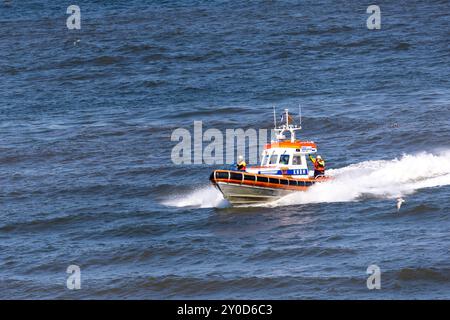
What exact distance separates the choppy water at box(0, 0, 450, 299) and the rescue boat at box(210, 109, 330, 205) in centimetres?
52

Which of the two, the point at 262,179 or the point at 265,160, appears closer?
the point at 262,179

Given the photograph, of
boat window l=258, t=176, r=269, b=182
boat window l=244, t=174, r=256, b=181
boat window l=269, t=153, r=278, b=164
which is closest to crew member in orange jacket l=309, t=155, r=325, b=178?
boat window l=269, t=153, r=278, b=164

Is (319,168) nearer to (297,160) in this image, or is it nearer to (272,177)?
(297,160)

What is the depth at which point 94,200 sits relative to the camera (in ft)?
136

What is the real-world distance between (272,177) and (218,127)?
600 inches

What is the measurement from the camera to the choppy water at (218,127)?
30.4 metres

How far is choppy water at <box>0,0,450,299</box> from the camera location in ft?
99.9

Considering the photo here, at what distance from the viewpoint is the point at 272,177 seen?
1502 inches

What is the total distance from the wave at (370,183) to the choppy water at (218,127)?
0.09 metres

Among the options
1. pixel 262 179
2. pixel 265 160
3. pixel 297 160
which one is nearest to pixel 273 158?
pixel 265 160

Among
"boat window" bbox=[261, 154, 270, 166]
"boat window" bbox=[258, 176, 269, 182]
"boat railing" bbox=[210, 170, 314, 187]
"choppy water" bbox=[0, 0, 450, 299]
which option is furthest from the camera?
"boat window" bbox=[261, 154, 270, 166]

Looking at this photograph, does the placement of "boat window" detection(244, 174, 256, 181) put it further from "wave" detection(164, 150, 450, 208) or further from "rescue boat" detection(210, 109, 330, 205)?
"wave" detection(164, 150, 450, 208)
